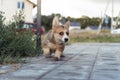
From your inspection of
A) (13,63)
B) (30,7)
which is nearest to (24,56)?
(13,63)

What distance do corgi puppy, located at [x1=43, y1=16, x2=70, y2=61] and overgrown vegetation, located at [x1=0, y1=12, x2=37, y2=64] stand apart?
32.4 inches

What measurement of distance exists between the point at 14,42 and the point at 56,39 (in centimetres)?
157

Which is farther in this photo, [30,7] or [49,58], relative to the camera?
[30,7]

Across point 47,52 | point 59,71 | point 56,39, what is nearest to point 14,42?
point 47,52

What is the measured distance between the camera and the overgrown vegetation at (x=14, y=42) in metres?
12.7

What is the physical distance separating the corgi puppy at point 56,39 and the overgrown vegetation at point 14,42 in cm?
82

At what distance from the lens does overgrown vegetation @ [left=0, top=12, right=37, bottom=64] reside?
41.5 ft

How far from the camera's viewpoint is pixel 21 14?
44.7 ft

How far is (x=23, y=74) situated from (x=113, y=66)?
8.66ft

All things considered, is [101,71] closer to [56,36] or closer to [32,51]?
[56,36]

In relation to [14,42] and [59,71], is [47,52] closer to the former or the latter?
[14,42]

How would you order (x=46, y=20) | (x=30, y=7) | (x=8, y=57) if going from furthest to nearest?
(x=46, y=20), (x=30, y=7), (x=8, y=57)

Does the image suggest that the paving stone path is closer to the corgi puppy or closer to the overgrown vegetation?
the corgi puppy

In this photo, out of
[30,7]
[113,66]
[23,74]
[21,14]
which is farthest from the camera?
[30,7]
